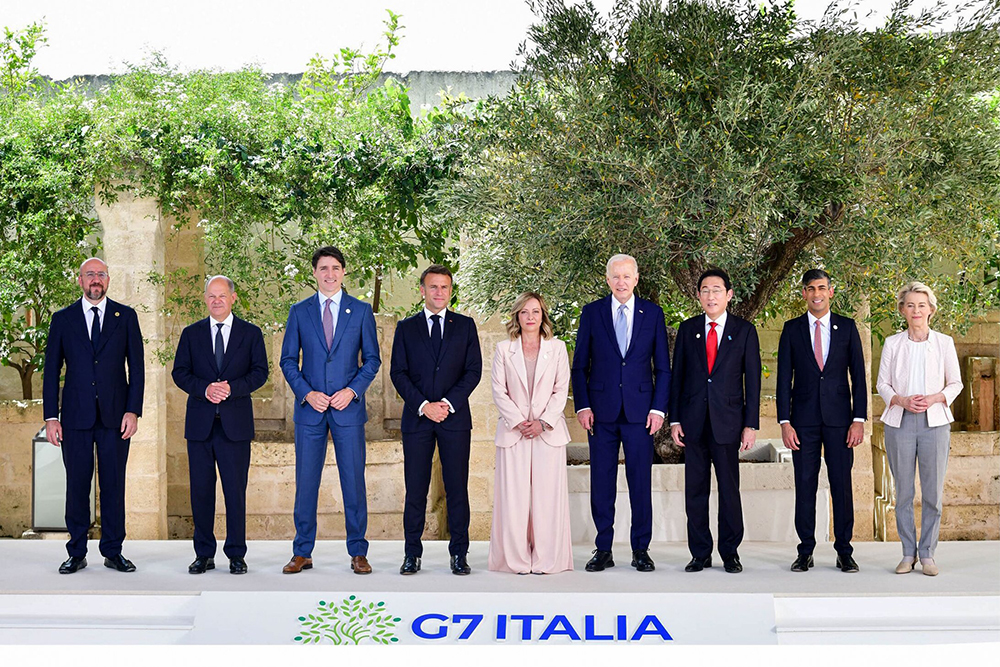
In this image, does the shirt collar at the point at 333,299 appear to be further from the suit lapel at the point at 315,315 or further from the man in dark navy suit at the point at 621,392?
the man in dark navy suit at the point at 621,392

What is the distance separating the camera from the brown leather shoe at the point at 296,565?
5375 mm

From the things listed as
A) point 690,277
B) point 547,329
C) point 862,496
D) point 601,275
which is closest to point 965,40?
point 690,277

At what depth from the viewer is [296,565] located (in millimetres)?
5398

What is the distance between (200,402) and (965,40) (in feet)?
15.5

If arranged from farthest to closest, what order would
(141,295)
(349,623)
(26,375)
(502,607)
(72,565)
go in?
(26,375)
(141,295)
(72,565)
(502,607)
(349,623)

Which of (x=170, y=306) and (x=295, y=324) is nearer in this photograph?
(x=295, y=324)

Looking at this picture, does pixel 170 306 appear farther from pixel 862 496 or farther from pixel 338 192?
pixel 862 496

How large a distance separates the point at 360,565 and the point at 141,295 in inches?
119

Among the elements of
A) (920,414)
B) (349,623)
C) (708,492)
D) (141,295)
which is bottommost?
(349,623)

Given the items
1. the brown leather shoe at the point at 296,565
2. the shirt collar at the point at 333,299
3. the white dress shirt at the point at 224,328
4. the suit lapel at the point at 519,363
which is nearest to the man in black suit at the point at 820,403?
the suit lapel at the point at 519,363

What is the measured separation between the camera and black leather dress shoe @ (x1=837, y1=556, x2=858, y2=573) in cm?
538

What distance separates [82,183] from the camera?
22.6 ft

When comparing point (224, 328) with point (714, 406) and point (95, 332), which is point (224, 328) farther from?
point (714, 406)

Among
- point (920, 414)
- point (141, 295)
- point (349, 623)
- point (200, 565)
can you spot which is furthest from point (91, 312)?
point (920, 414)
